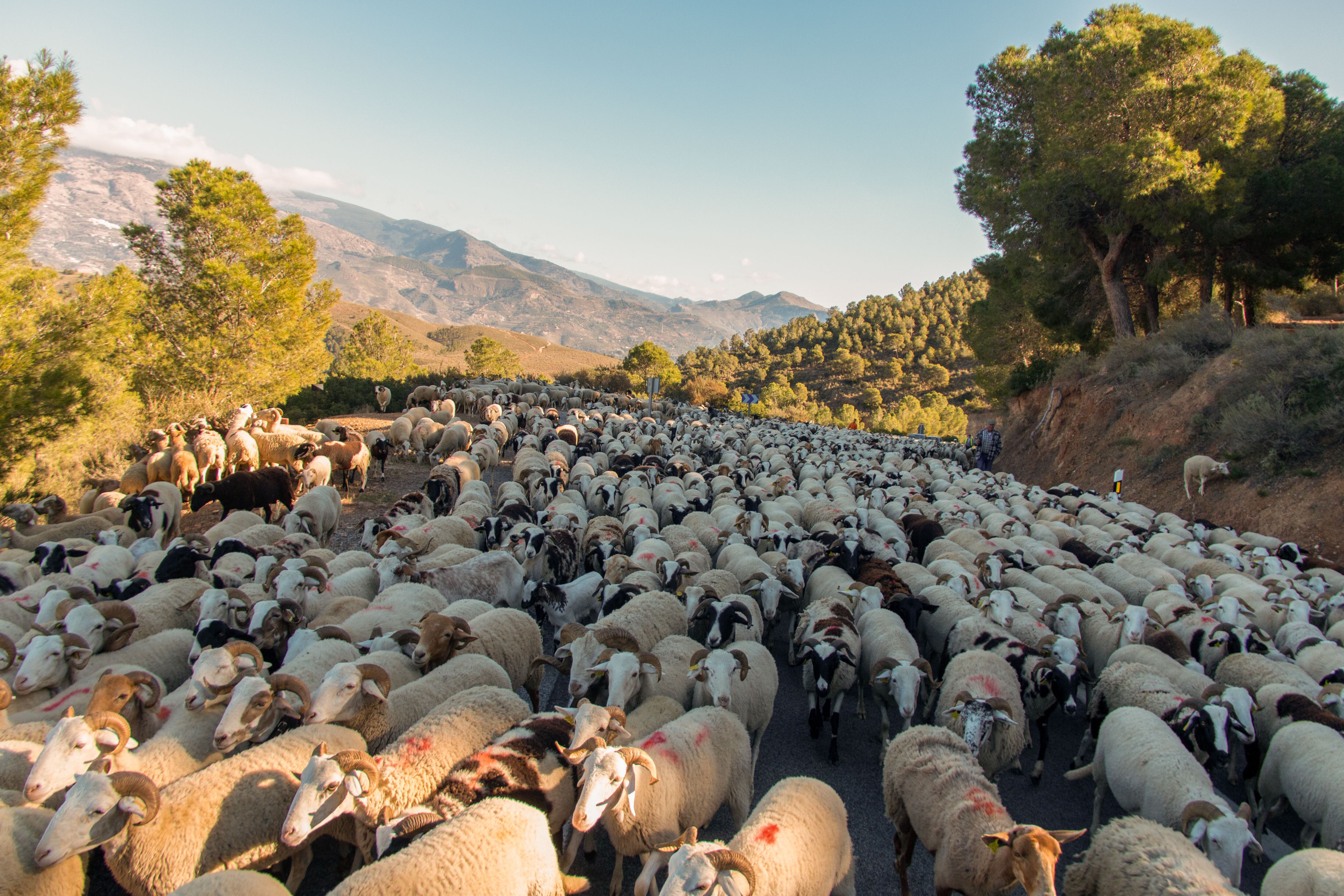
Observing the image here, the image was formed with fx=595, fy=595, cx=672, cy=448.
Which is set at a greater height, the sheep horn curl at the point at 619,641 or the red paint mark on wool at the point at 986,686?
the red paint mark on wool at the point at 986,686

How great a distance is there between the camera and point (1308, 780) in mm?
4258

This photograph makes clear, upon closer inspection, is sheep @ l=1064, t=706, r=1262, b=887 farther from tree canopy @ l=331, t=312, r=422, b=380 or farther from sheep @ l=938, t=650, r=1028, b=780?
tree canopy @ l=331, t=312, r=422, b=380

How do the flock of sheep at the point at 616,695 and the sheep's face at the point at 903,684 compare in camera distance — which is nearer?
the flock of sheep at the point at 616,695

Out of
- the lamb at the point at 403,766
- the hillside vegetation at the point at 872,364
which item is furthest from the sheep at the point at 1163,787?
the hillside vegetation at the point at 872,364

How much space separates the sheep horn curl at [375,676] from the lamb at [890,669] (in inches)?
156

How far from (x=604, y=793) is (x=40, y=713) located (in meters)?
4.17

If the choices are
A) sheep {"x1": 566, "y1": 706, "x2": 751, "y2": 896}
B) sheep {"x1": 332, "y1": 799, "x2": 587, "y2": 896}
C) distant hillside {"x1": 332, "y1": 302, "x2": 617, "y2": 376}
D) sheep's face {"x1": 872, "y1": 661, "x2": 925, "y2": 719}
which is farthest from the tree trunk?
distant hillside {"x1": 332, "y1": 302, "x2": 617, "y2": 376}

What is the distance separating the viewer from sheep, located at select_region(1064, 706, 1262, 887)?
346cm

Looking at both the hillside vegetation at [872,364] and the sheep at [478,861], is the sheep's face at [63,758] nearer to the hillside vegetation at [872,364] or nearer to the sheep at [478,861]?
the sheep at [478,861]

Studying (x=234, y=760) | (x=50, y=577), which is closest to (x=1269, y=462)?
(x=234, y=760)

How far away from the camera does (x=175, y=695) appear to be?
443 centimetres

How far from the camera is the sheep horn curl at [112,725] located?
11.2 feet

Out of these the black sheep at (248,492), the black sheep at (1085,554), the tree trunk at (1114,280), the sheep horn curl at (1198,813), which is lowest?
the black sheep at (248,492)

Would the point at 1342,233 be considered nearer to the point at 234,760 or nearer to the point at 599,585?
Answer: the point at 599,585
